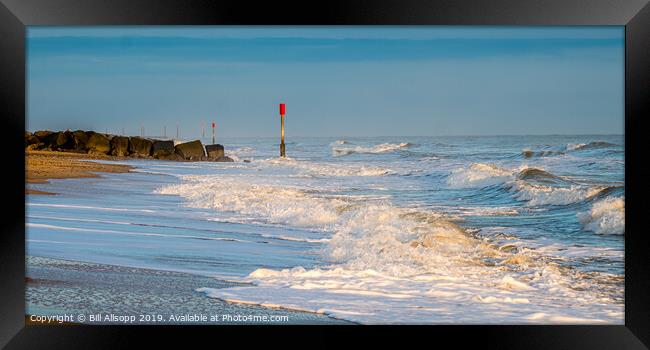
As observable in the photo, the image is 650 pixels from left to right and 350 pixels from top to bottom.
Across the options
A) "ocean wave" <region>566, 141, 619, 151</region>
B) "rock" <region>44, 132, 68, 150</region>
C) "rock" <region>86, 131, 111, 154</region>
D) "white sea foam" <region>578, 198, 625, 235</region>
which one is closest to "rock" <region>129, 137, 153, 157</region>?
"rock" <region>86, 131, 111, 154</region>

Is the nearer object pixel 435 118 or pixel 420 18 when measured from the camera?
pixel 420 18

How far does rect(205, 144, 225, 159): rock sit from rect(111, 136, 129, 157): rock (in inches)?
23.5

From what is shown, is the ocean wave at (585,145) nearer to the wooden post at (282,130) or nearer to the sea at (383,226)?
the sea at (383,226)

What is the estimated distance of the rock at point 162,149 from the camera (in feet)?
18.7

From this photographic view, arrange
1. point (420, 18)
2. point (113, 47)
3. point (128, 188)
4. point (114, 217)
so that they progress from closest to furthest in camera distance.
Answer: point (420, 18)
point (113, 47)
point (114, 217)
point (128, 188)

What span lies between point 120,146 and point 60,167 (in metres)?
0.42

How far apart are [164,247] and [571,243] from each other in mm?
2455

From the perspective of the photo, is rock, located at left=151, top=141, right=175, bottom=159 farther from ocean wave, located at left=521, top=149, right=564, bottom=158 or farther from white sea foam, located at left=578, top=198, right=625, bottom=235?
white sea foam, located at left=578, top=198, right=625, bottom=235

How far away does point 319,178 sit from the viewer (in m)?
5.54

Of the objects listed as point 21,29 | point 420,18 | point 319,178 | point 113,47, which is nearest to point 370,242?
point 319,178

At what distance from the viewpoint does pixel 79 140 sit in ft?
19.6

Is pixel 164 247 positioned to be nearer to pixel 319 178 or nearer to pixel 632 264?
pixel 319 178

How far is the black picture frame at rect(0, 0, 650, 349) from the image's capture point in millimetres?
4328

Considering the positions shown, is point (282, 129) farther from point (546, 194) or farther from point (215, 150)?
point (546, 194)
